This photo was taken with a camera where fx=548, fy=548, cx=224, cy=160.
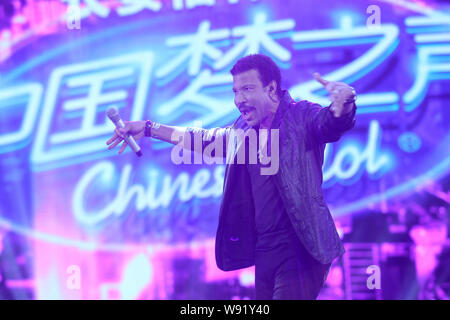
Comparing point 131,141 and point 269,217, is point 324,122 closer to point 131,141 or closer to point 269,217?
point 269,217

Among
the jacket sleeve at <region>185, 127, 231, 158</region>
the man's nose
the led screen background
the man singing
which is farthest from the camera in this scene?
the led screen background

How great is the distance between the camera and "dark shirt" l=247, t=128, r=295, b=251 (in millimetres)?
2096

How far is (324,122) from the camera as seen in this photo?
78.3 inches

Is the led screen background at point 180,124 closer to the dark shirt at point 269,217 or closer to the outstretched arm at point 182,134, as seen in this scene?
the outstretched arm at point 182,134

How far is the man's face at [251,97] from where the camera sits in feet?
7.37

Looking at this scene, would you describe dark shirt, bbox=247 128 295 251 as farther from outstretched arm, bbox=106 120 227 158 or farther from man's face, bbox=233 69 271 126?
outstretched arm, bbox=106 120 227 158

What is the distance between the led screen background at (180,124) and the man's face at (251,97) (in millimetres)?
1685

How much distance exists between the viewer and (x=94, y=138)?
4109 millimetres

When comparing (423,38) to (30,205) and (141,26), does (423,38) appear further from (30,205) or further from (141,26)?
(30,205)

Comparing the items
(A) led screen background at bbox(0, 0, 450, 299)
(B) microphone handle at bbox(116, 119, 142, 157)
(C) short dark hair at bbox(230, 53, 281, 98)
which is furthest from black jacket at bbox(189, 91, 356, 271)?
(A) led screen background at bbox(0, 0, 450, 299)
